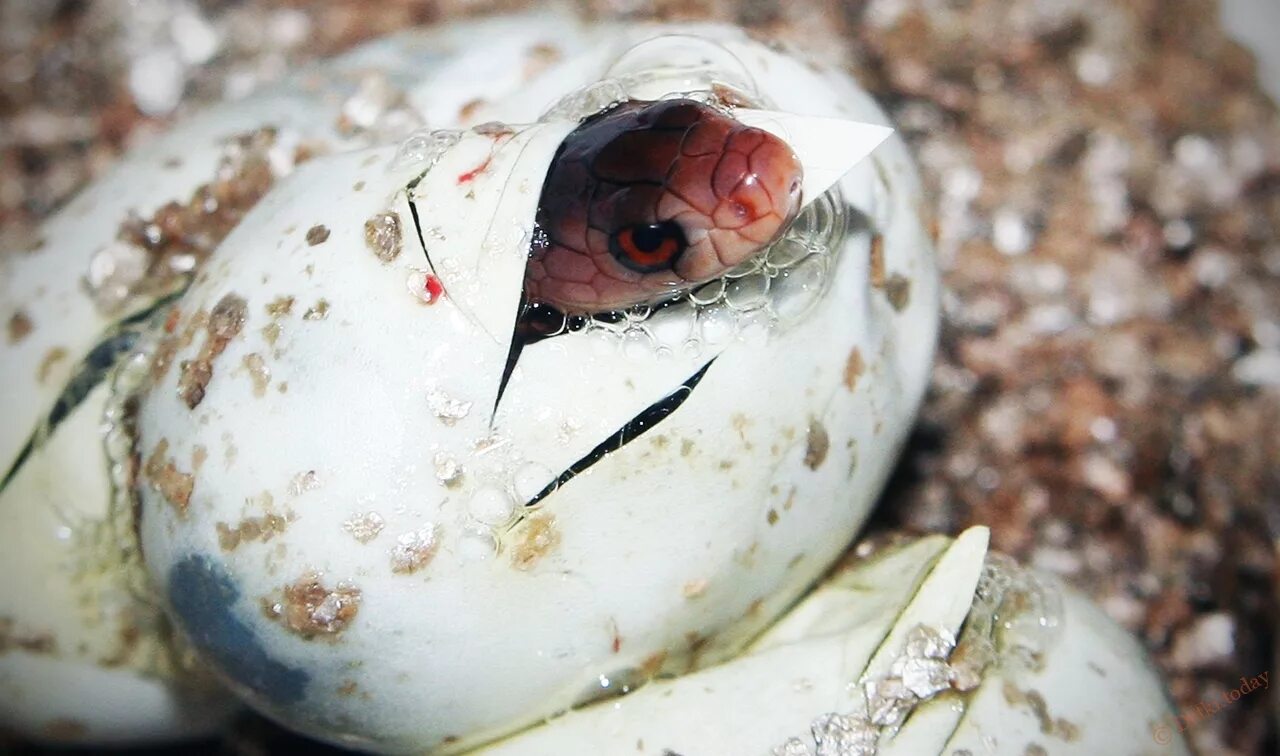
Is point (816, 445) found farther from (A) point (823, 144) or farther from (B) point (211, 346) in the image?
(B) point (211, 346)

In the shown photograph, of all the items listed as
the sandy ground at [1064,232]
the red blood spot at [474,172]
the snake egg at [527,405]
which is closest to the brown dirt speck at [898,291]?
the snake egg at [527,405]

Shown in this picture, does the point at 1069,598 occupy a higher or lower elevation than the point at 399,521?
lower

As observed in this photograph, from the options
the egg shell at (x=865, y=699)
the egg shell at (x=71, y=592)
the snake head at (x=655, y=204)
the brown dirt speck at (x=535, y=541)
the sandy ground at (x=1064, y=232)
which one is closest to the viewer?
the snake head at (x=655, y=204)

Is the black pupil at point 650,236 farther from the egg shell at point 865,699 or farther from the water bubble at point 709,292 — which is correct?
the egg shell at point 865,699

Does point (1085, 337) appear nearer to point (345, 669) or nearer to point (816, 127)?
point (816, 127)

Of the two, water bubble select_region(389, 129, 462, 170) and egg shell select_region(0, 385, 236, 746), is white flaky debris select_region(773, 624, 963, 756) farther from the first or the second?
egg shell select_region(0, 385, 236, 746)

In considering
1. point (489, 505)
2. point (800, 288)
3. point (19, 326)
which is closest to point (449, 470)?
point (489, 505)

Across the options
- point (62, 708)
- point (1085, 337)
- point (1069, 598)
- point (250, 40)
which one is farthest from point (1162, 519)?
point (250, 40)
